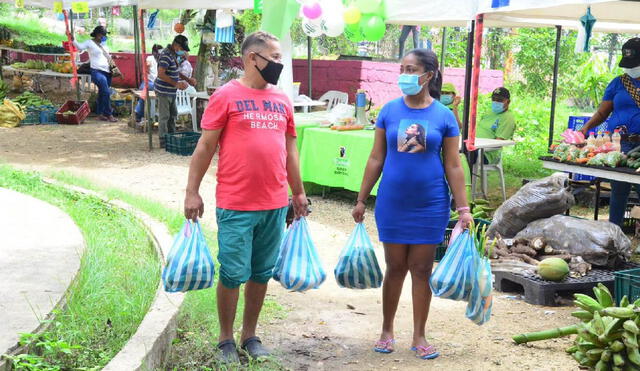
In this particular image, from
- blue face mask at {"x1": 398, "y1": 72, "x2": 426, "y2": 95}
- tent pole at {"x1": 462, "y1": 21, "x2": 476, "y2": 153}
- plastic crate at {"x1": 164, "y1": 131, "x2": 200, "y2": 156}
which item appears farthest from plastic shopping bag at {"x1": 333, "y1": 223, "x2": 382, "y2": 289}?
plastic crate at {"x1": 164, "y1": 131, "x2": 200, "y2": 156}

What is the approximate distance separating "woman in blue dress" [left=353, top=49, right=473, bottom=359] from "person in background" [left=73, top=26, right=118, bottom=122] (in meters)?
13.0

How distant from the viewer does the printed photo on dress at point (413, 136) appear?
4.14m

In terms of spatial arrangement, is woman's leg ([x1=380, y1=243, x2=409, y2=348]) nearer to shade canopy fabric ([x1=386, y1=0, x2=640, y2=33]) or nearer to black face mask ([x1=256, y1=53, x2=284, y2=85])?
black face mask ([x1=256, y1=53, x2=284, y2=85])

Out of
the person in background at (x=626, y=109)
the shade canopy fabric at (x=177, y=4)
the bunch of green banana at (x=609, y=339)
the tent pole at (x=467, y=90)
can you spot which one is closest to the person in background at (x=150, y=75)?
the shade canopy fabric at (x=177, y=4)

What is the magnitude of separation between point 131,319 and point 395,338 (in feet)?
5.33

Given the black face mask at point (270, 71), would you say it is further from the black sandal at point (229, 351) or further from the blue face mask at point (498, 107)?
the blue face mask at point (498, 107)

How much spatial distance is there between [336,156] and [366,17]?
172 cm

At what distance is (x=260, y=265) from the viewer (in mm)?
4137

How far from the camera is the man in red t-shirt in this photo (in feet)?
12.8

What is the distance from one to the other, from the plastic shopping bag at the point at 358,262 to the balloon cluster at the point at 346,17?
16.4 feet

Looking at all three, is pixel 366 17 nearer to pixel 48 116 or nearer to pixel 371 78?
pixel 48 116

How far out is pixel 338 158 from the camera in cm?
880

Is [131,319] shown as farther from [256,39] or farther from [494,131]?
[494,131]

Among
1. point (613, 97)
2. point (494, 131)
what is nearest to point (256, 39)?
point (613, 97)
